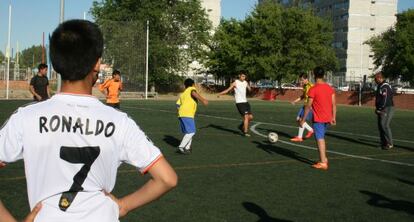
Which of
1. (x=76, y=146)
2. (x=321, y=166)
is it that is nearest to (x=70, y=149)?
(x=76, y=146)

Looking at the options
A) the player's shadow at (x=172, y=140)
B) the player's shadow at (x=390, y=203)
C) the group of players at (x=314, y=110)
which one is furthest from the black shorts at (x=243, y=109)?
the player's shadow at (x=390, y=203)

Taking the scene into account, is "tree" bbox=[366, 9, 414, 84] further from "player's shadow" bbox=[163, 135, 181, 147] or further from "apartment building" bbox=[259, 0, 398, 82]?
"apartment building" bbox=[259, 0, 398, 82]

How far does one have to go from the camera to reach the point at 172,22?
2115 inches

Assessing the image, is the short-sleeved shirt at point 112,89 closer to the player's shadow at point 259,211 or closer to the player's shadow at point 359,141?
the player's shadow at point 359,141

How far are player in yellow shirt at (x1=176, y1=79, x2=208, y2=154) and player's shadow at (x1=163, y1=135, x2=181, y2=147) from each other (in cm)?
152

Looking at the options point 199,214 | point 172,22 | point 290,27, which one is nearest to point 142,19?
point 172,22

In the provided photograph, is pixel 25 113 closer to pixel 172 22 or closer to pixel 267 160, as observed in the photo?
pixel 267 160

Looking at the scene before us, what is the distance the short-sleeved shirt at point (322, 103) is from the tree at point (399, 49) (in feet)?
128

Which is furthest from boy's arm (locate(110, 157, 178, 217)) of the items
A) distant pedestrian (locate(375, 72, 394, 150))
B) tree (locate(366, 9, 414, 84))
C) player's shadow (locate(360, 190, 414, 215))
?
tree (locate(366, 9, 414, 84))

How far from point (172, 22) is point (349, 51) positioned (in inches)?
2142

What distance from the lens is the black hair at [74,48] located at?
210 cm

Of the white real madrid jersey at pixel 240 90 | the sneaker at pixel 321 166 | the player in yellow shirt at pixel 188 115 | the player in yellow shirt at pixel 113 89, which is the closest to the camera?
the sneaker at pixel 321 166

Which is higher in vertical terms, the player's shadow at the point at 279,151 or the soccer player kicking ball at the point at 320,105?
the soccer player kicking ball at the point at 320,105

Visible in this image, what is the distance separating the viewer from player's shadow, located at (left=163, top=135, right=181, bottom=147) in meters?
13.2
